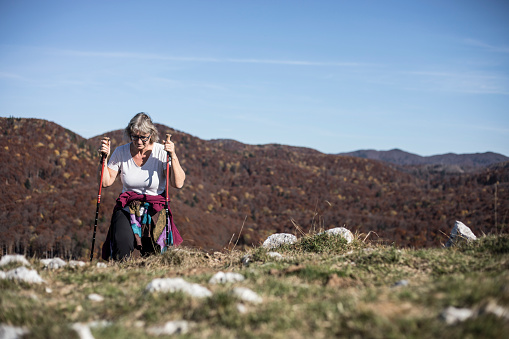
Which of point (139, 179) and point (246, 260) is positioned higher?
point (139, 179)

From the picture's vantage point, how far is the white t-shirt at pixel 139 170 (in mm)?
6598

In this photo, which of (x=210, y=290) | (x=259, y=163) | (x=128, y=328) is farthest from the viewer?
(x=259, y=163)

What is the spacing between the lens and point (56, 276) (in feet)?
16.3

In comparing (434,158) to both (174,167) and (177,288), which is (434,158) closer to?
(174,167)

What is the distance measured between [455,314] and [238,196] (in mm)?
57314

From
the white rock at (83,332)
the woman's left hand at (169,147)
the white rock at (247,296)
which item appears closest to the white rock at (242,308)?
the white rock at (247,296)

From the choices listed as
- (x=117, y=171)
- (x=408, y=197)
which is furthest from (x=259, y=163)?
(x=117, y=171)

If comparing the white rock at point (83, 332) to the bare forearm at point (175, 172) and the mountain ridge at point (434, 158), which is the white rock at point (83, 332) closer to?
the bare forearm at point (175, 172)

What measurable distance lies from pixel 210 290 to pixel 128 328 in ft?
3.43

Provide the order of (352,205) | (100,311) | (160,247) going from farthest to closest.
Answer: (352,205)
(160,247)
(100,311)

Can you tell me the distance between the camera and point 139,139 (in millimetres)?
6539

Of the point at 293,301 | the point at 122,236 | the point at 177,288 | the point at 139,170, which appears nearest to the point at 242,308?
the point at 293,301

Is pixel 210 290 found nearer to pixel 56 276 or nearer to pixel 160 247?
pixel 56 276

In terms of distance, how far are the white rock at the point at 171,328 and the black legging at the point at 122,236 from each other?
3241mm
